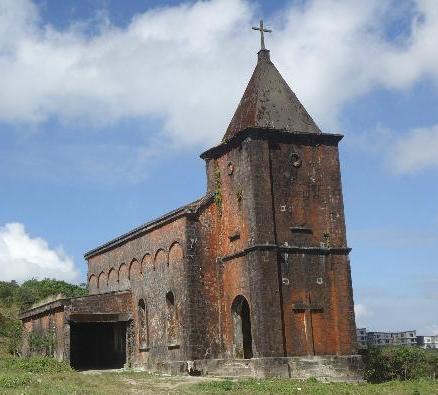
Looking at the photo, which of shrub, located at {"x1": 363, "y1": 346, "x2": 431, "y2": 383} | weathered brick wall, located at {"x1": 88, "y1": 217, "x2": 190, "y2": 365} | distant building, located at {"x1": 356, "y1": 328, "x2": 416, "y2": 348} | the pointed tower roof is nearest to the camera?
the pointed tower roof

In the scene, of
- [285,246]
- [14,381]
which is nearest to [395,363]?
[285,246]

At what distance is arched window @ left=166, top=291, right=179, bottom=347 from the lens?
2828cm

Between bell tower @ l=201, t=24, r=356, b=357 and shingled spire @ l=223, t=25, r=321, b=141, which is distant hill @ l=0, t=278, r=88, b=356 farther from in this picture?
shingled spire @ l=223, t=25, r=321, b=141

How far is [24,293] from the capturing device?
197ft

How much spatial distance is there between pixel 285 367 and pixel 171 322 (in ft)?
22.0

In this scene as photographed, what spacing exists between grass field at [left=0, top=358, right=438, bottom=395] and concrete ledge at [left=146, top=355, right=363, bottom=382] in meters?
0.94

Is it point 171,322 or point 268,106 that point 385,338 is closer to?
point 171,322

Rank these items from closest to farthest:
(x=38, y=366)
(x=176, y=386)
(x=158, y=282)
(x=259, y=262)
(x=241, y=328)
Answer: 1. (x=176, y=386)
2. (x=259, y=262)
3. (x=241, y=328)
4. (x=38, y=366)
5. (x=158, y=282)

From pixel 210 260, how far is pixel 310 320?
5.07 m

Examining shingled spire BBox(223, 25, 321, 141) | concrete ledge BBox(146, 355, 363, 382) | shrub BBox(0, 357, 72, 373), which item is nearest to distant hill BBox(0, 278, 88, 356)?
shrub BBox(0, 357, 72, 373)

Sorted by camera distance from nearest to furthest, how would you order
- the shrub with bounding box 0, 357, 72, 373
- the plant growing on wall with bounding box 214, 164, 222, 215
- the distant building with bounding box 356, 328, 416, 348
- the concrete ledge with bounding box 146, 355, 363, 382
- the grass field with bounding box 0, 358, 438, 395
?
the grass field with bounding box 0, 358, 438, 395
the concrete ledge with bounding box 146, 355, 363, 382
the shrub with bounding box 0, 357, 72, 373
the plant growing on wall with bounding box 214, 164, 222, 215
the distant building with bounding box 356, 328, 416, 348

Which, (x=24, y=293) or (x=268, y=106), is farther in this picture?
(x=24, y=293)

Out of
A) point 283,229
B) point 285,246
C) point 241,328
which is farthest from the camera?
point 241,328

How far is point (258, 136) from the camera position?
2608 centimetres
